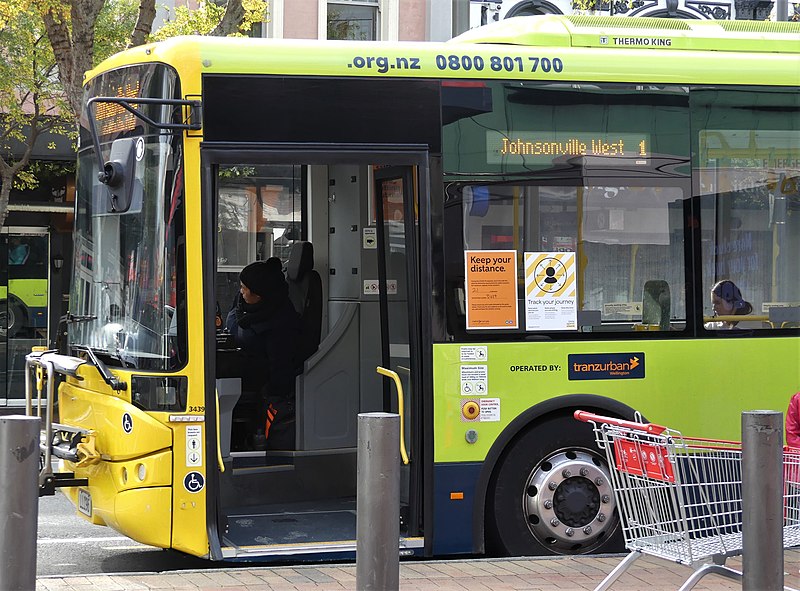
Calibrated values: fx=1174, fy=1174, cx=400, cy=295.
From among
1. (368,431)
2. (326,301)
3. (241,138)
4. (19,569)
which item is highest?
(241,138)

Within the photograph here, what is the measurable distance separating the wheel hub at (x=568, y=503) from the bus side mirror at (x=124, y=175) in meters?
2.91

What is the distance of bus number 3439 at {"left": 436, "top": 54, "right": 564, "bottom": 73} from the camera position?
7.07 metres

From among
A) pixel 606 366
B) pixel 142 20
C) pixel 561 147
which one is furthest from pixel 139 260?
pixel 142 20

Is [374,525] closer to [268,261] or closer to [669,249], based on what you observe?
[669,249]

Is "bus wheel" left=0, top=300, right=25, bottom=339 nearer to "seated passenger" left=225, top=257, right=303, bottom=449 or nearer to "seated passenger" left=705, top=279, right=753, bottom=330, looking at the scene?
"seated passenger" left=225, top=257, right=303, bottom=449

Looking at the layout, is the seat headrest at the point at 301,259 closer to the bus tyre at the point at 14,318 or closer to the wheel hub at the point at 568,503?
the wheel hub at the point at 568,503

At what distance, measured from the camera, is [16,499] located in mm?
4508

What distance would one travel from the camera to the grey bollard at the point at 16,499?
451cm

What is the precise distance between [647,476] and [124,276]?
3.34m

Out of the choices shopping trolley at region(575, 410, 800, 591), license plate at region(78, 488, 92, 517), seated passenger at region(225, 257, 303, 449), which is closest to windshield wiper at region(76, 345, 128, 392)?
license plate at region(78, 488, 92, 517)

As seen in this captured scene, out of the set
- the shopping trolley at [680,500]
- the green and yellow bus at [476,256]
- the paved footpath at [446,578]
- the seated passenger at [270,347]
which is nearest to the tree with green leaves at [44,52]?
the seated passenger at [270,347]

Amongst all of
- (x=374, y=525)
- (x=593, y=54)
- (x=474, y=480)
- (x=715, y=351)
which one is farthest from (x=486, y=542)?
(x=593, y=54)

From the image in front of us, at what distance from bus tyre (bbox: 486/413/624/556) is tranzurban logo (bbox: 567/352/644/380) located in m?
0.29

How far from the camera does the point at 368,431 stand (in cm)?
466
